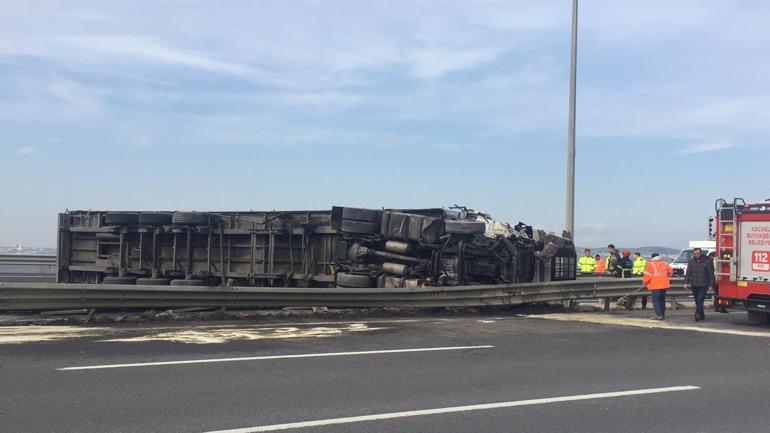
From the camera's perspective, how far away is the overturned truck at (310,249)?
14.8 meters

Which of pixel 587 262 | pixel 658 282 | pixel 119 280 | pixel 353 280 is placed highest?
pixel 587 262

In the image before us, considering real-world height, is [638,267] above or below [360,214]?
below

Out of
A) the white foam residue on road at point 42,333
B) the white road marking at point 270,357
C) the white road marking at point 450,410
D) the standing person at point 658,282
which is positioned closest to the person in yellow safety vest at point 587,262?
the standing person at point 658,282

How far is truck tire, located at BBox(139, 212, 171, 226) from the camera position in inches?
656

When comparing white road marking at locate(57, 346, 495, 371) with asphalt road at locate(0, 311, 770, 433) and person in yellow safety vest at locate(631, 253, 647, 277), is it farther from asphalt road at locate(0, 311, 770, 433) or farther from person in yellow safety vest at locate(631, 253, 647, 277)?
person in yellow safety vest at locate(631, 253, 647, 277)

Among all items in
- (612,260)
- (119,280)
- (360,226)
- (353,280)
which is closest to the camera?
(353,280)

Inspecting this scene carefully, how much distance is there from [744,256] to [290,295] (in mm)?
8774

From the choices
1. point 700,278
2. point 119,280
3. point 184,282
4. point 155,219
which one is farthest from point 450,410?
point 119,280

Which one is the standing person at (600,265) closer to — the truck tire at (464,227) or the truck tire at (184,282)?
the truck tire at (464,227)

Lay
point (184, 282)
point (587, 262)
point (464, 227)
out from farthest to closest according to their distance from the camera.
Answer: point (587, 262)
point (184, 282)
point (464, 227)

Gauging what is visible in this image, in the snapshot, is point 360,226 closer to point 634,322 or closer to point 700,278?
point 634,322

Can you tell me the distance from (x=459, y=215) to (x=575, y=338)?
558 cm

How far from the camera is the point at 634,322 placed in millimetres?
13086

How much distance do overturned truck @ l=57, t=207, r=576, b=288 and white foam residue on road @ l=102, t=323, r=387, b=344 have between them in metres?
3.90
